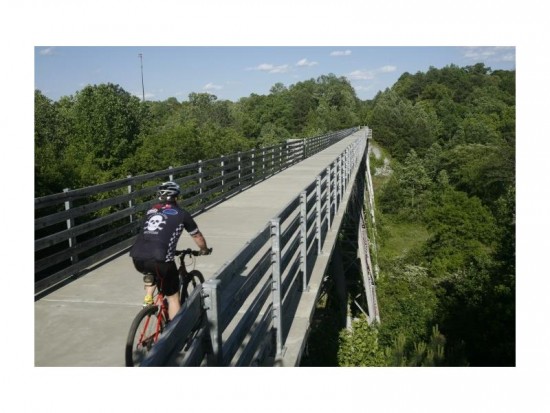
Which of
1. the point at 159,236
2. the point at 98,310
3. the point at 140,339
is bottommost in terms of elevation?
the point at 98,310

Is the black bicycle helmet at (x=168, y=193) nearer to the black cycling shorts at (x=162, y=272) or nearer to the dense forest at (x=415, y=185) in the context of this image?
the black cycling shorts at (x=162, y=272)

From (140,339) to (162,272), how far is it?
616mm

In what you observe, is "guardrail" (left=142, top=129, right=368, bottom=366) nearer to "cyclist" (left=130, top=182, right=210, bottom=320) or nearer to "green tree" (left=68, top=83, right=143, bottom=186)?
"cyclist" (left=130, top=182, right=210, bottom=320)

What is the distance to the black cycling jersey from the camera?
15.7ft

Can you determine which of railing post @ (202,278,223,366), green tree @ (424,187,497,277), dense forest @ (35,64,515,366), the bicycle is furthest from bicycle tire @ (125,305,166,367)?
green tree @ (424,187,497,277)

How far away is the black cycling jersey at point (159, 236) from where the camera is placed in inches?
189

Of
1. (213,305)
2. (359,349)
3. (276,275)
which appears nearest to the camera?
(213,305)

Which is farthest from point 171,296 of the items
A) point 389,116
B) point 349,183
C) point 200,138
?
point 389,116

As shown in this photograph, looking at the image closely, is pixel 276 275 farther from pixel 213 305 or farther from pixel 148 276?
pixel 213 305

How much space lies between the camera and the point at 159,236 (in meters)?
4.82

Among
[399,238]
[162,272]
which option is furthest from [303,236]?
[399,238]

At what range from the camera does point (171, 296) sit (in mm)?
4977

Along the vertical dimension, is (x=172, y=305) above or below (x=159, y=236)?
below

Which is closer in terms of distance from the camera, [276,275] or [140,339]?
[140,339]
